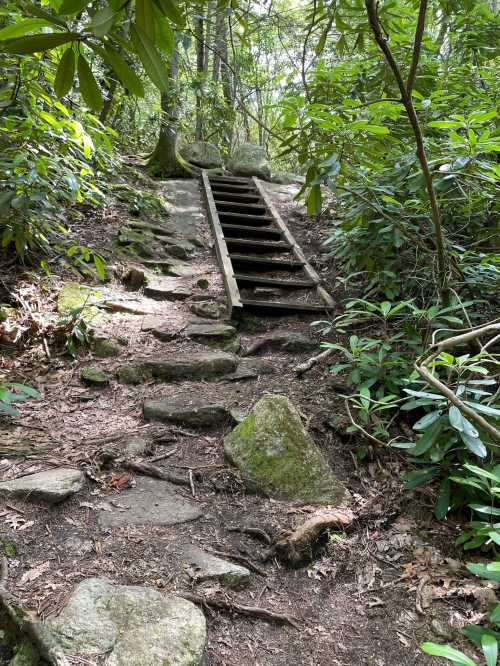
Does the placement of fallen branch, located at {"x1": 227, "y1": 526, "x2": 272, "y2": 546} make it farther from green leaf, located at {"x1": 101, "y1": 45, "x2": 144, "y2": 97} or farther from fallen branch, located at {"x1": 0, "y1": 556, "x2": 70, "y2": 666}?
green leaf, located at {"x1": 101, "y1": 45, "x2": 144, "y2": 97}

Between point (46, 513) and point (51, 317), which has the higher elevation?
point (51, 317)

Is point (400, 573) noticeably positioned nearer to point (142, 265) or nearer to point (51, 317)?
point (51, 317)

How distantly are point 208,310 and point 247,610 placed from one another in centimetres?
276

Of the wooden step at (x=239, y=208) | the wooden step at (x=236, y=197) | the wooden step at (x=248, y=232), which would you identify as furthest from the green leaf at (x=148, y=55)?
the wooden step at (x=236, y=197)

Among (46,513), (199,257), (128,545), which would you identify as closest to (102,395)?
(46,513)

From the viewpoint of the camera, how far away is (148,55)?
0.87 meters

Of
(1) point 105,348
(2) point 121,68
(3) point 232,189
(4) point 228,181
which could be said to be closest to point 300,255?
(1) point 105,348

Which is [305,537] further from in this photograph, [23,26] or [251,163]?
[251,163]

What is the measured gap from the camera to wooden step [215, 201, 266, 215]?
666 centimetres

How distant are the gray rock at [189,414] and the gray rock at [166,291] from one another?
187cm

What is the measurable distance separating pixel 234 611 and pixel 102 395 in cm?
169

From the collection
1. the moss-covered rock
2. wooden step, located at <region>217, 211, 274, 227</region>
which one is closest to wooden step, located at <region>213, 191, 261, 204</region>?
wooden step, located at <region>217, 211, 274, 227</region>

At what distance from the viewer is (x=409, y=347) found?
278cm

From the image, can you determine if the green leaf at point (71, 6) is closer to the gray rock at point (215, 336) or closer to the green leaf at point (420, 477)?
the green leaf at point (420, 477)
